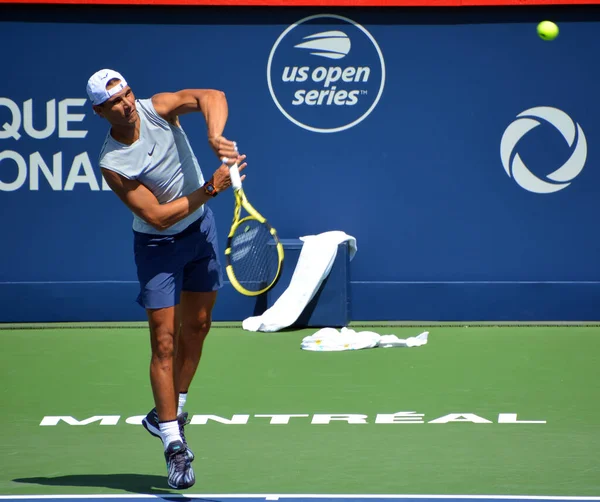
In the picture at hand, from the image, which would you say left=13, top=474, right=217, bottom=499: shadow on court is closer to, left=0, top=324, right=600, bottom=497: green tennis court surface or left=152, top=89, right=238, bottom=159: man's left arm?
left=0, top=324, right=600, bottom=497: green tennis court surface

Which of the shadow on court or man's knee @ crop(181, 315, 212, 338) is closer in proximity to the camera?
the shadow on court

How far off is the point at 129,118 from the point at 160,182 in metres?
0.35

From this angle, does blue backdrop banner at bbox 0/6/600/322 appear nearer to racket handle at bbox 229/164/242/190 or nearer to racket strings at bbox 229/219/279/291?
racket strings at bbox 229/219/279/291

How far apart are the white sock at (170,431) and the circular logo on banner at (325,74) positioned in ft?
18.3

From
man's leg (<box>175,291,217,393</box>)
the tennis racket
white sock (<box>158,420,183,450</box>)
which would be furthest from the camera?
the tennis racket

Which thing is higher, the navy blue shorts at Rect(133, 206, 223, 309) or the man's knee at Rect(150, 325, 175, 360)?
the navy blue shorts at Rect(133, 206, 223, 309)

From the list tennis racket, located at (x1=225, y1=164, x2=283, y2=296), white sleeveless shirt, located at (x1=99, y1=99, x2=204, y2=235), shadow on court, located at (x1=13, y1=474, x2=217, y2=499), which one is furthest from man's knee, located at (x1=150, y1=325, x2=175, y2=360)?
tennis racket, located at (x1=225, y1=164, x2=283, y2=296)

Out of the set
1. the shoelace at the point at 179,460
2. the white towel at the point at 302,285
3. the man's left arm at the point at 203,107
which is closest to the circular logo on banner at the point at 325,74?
the white towel at the point at 302,285

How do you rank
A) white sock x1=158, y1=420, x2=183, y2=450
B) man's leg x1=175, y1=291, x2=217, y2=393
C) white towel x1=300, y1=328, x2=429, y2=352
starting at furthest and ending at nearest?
white towel x1=300, y1=328, x2=429, y2=352
man's leg x1=175, y1=291, x2=217, y2=393
white sock x1=158, y1=420, x2=183, y2=450

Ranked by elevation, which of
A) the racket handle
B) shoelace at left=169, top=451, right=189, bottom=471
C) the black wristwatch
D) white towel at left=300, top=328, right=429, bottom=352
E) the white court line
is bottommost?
white towel at left=300, top=328, right=429, bottom=352

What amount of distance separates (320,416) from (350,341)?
2.40 metres

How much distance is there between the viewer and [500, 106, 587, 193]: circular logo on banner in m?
10.5

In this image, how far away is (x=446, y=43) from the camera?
10.5 meters

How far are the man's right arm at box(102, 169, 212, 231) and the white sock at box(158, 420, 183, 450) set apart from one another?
849mm
